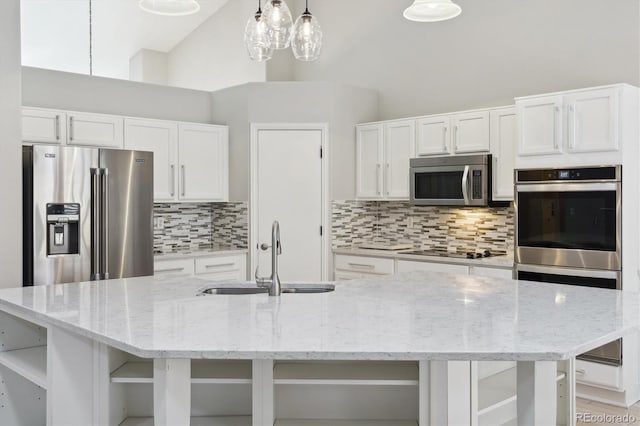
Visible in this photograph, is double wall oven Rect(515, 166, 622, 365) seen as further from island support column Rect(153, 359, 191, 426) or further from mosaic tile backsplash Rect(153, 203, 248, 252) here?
island support column Rect(153, 359, 191, 426)

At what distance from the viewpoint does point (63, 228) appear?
13.7 ft

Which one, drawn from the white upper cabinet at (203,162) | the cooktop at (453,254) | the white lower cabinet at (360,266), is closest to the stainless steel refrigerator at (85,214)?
the white upper cabinet at (203,162)

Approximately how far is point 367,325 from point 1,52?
2553 mm

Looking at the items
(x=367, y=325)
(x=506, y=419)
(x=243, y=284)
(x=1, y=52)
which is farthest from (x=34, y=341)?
(x=506, y=419)

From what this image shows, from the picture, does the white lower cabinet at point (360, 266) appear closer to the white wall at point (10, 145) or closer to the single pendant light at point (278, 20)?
the single pendant light at point (278, 20)

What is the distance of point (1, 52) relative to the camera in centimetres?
318

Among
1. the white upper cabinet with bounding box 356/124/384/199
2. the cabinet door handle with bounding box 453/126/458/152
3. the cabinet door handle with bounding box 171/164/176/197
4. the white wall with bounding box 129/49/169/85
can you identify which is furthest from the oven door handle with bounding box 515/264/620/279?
the white wall with bounding box 129/49/169/85

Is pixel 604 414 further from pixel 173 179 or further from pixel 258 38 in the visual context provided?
pixel 173 179

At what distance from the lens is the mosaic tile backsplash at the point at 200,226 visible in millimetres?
5652

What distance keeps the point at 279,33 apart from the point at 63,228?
7.62 feet

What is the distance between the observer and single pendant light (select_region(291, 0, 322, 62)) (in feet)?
9.55

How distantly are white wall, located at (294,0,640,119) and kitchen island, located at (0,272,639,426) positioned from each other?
2.38 m

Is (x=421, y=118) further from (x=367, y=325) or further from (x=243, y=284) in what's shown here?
(x=367, y=325)

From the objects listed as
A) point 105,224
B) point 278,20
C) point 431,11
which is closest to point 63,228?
point 105,224
